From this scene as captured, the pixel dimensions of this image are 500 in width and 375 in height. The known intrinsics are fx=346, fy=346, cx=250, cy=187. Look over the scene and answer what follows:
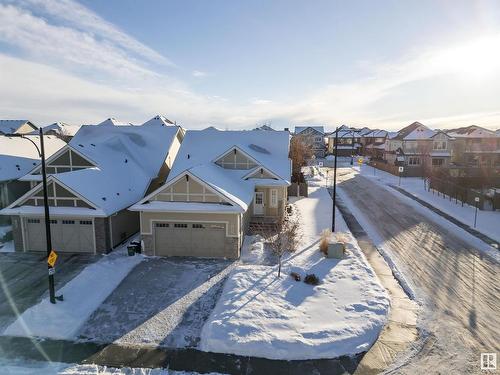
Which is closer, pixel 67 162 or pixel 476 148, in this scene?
pixel 67 162

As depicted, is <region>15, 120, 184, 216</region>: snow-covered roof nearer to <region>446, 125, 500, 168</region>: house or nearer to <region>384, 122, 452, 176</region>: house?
<region>384, 122, 452, 176</region>: house

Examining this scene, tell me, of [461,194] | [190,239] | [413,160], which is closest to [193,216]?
[190,239]

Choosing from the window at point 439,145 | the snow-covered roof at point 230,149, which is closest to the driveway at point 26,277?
the snow-covered roof at point 230,149

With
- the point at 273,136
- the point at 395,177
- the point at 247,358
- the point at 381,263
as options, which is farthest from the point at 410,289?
the point at 395,177

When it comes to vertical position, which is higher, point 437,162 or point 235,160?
point 235,160

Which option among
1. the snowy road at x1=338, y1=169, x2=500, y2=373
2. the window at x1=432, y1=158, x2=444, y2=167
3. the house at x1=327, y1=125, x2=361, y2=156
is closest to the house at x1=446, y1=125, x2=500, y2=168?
the window at x1=432, y1=158, x2=444, y2=167

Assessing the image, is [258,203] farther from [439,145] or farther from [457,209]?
[439,145]

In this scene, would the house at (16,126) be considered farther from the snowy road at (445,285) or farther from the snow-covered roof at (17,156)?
the snowy road at (445,285)
